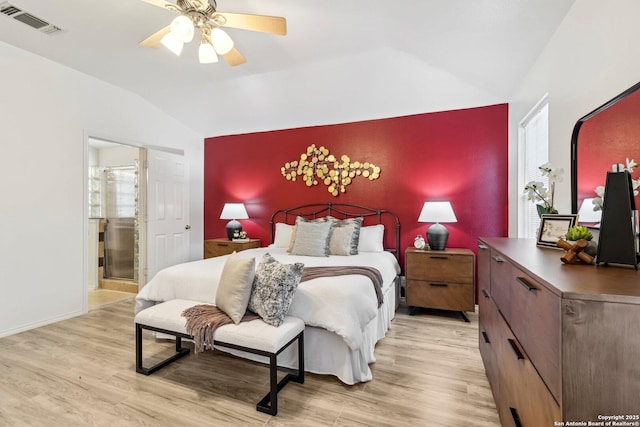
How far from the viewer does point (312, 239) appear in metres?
3.48

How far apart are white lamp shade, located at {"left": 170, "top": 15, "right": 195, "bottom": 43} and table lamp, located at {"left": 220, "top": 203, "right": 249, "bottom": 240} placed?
9.34 feet

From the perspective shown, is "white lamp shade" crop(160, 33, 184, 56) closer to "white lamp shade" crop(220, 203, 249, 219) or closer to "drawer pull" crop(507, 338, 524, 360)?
"drawer pull" crop(507, 338, 524, 360)

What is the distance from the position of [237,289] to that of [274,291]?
25 centimetres

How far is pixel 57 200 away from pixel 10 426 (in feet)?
7.74

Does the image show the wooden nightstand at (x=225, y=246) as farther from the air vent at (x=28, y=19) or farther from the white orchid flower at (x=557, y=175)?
the white orchid flower at (x=557, y=175)

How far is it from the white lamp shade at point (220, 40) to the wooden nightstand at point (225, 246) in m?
2.82

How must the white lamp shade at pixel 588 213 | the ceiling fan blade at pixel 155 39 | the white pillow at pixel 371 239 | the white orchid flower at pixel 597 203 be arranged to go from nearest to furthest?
1. the white orchid flower at pixel 597 203
2. the white lamp shade at pixel 588 213
3. the ceiling fan blade at pixel 155 39
4. the white pillow at pixel 371 239

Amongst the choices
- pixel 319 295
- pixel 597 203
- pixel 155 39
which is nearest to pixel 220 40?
pixel 155 39

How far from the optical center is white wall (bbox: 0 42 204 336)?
9.58 feet

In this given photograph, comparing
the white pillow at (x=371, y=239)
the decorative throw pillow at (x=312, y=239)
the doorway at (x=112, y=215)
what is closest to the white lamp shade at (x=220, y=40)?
the decorative throw pillow at (x=312, y=239)

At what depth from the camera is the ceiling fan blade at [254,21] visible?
1975 mm

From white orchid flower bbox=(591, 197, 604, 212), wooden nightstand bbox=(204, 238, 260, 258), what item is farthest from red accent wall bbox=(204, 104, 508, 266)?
white orchid flower bbox=(591, 197, 604, 212)

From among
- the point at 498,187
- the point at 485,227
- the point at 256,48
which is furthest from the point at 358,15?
the point at 485,227

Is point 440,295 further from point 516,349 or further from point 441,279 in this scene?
point 516,349
